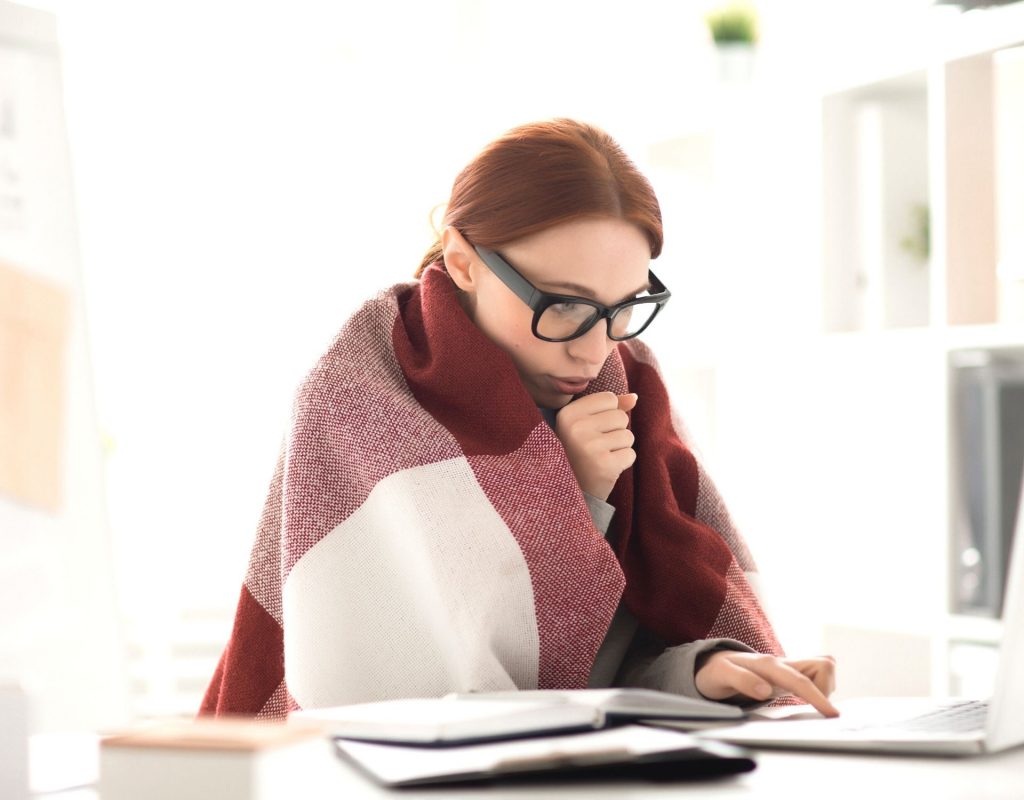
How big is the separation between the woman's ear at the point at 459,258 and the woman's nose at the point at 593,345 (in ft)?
0.49

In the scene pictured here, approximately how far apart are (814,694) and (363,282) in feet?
8.53

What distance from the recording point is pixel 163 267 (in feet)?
10.6

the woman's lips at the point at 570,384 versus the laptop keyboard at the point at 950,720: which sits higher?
the woman's lips at the point at 570,384

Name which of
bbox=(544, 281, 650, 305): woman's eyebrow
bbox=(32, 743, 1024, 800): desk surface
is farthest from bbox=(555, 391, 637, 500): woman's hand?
bbox=(32, 743, 1024, 800): desk surface

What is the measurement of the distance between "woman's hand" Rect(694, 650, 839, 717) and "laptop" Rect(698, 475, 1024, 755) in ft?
0.24

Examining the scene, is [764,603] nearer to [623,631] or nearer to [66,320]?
[623,631]

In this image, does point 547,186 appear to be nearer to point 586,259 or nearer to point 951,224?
point 586,259

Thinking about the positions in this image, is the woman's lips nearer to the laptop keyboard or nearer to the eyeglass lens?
the eyeglass lens

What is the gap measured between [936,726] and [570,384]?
1.92 feet

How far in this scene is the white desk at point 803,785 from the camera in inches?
26.7

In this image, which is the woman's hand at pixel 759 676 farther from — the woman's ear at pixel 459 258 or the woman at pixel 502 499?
the woman's ear at pixel 459 258

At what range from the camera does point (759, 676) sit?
3.60 feet

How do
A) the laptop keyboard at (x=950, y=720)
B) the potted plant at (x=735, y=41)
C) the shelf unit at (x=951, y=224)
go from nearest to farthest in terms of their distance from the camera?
the laptop keyboard at (x=950, y=720) → the shelf unit at (x=951, y=224) → the potted plant at (x=735, y=41)

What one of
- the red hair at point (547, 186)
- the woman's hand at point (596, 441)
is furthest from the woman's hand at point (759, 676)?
the red hair at point (547, 186)
